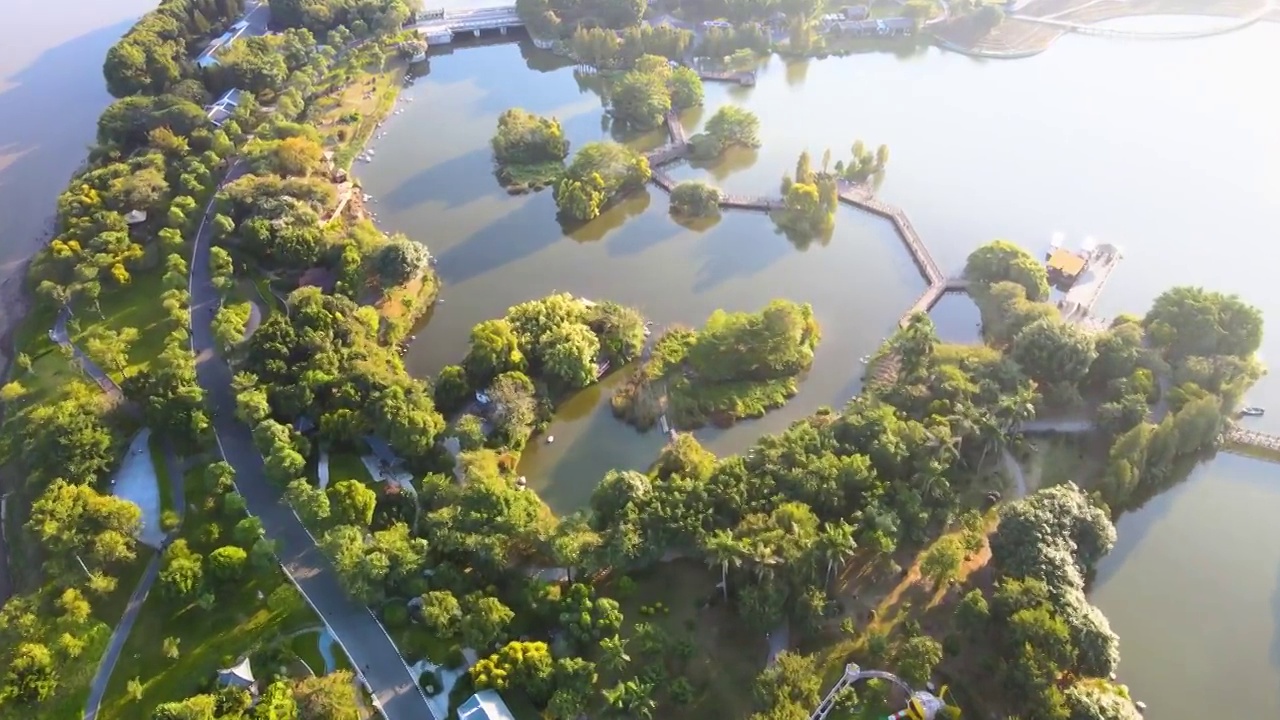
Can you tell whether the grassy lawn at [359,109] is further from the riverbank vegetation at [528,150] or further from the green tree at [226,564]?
the green tree at [226,564]

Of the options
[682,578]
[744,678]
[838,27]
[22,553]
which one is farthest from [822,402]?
[838,27]

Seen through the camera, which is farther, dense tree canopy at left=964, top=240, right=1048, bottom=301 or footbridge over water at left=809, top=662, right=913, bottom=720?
dense tree canopy at left=964, top=240, right=1048, bottom=301

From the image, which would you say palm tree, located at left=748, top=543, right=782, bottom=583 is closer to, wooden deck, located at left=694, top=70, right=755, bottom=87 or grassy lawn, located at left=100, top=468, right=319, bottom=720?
grassy lawn, located at left=100, top=468, right=319, bottom=720

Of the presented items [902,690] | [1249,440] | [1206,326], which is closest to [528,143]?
[1206,326]

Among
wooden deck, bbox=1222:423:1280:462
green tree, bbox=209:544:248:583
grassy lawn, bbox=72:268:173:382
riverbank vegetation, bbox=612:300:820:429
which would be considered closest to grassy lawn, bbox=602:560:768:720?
riverbank vegetation, bbox=612:300:820:429

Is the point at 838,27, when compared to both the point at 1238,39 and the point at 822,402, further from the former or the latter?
the point at 822,402

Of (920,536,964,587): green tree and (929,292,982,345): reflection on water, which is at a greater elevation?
(929,292,982,345): reflection on water
